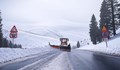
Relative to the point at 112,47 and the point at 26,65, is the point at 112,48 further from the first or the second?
the point at 26,65

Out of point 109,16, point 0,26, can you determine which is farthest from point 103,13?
point 0,26

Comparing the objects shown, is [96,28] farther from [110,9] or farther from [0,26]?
[0,26]

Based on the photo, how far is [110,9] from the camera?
59.7 m

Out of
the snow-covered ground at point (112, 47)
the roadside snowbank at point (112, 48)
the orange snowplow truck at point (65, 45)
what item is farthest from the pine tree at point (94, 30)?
the roadside snowbank at point (112, 48)

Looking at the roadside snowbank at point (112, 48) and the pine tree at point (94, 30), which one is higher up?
the pine tree at point (94, 30)

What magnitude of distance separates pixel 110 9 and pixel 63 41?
16885 mm

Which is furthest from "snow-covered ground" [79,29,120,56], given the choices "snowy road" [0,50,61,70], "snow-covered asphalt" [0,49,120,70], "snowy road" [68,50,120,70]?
"snowy road" [0,50,61,70]

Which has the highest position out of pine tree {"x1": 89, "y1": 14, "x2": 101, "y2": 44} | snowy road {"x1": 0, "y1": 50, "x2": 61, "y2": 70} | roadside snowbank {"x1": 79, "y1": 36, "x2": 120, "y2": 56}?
pine tree {"x1": 89, "y1": 14, "x2": 101, "y2": 44}

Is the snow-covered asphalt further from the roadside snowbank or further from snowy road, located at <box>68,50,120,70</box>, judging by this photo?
the roadside snowbank

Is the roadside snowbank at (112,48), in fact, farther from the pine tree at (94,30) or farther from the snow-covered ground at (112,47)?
the pine tree at (94,30)

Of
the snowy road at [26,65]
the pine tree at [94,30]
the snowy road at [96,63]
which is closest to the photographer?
the snowy road at [96,63]

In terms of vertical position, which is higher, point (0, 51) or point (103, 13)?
point (103, 13)

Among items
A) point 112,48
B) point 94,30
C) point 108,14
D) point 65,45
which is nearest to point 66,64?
point 112,48

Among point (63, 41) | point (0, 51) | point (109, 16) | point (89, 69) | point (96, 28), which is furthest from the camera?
point (96, 28)
